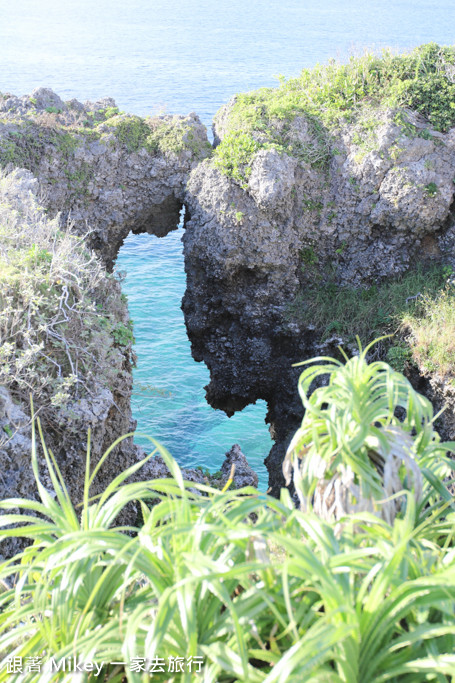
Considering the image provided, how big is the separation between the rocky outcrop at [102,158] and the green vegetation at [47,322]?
4.04 meters

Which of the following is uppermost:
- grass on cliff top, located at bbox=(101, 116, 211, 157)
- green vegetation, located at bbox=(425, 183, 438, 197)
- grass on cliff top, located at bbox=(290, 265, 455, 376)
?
grass on cliff top, located at bbox=(101, 116, 211, 157)

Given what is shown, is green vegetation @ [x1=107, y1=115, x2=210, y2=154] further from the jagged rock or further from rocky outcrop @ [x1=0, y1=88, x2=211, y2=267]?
the jagged rock

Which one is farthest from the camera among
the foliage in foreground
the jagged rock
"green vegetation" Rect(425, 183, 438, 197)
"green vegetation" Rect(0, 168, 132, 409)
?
"green vegetation" Rect(425, 183, 438, 197)

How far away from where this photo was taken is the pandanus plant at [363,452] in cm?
275

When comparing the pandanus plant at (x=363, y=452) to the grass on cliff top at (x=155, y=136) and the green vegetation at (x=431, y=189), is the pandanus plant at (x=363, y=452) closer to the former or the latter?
A: the green vegetation at (x=431, y=189)

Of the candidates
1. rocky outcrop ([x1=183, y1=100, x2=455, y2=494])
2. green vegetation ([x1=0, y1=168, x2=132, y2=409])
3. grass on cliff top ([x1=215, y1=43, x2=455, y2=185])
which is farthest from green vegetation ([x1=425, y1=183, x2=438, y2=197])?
green vegetation ([x1=0, y1=168, x2=132, y2=409])

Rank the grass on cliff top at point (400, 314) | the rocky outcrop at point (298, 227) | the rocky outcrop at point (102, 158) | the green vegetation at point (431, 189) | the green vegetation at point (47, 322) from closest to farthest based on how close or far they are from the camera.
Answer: the green vegetation at point (47, 322)
the grass on cliff top at point (400, 314)
the green vegetation at point (431, 189)
the rocky outcrop at point (298, 227)
the rocky outcrop at point (102, 158)

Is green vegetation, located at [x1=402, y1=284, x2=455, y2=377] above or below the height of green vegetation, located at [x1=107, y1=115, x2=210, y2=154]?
below

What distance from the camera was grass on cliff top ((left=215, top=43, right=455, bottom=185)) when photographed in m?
9.70

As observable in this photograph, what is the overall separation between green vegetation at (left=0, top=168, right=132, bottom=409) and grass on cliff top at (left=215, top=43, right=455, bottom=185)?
437cm

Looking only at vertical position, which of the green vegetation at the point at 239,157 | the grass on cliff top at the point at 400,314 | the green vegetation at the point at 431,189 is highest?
the green vegetation at the point at 239,157

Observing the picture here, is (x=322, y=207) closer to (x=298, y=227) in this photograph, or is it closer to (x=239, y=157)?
(x=298, y=227)

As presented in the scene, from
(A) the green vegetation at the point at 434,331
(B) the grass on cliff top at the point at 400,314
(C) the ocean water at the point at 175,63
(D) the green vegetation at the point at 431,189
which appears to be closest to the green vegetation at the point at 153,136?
Result: (C) the ocean water at the point at 175,63

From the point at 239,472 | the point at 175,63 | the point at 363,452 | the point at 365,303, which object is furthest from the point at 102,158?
the point at 175,63
